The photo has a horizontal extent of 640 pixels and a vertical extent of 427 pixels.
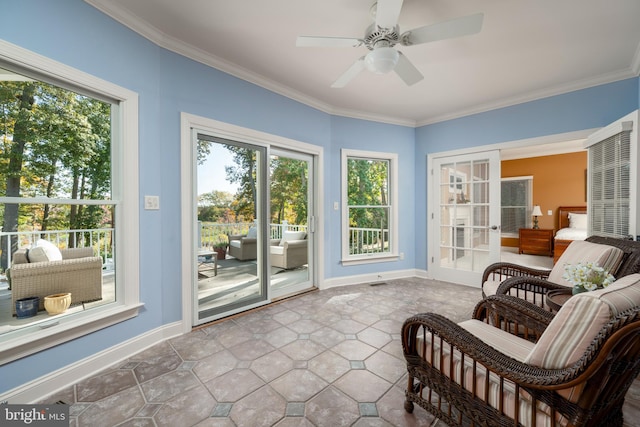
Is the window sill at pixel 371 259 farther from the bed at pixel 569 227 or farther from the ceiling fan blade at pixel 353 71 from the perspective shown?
the bed at pixel 569 227

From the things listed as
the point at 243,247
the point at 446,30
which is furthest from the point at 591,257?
the point at 243,247

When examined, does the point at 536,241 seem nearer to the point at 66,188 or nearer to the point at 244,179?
the point at 244,179

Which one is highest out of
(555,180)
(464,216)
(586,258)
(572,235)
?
(555,180)

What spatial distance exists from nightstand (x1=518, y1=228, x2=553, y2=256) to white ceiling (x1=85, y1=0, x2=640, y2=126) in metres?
4.34

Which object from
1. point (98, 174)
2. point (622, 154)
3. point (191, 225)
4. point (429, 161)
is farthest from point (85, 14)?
point (622, 154)

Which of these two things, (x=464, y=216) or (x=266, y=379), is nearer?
(x=266, y=379)

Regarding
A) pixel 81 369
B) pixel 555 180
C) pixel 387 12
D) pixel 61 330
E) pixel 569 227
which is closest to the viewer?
pixel 387 12

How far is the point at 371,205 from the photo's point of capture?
4387mm

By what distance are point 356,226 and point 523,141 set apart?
2.62 m

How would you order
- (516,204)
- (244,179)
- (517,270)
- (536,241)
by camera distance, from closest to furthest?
(517,270) < (244,179) < (536,241) < (516,204)

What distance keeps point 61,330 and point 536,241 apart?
844 cm

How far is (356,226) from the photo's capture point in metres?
4.41

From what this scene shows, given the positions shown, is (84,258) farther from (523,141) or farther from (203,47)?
(523,141)

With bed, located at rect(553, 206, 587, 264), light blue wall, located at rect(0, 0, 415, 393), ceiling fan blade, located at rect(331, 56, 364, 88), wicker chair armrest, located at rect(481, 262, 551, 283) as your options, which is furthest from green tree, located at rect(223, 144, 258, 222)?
bed, located at rect(553, 206, 587, 264)
